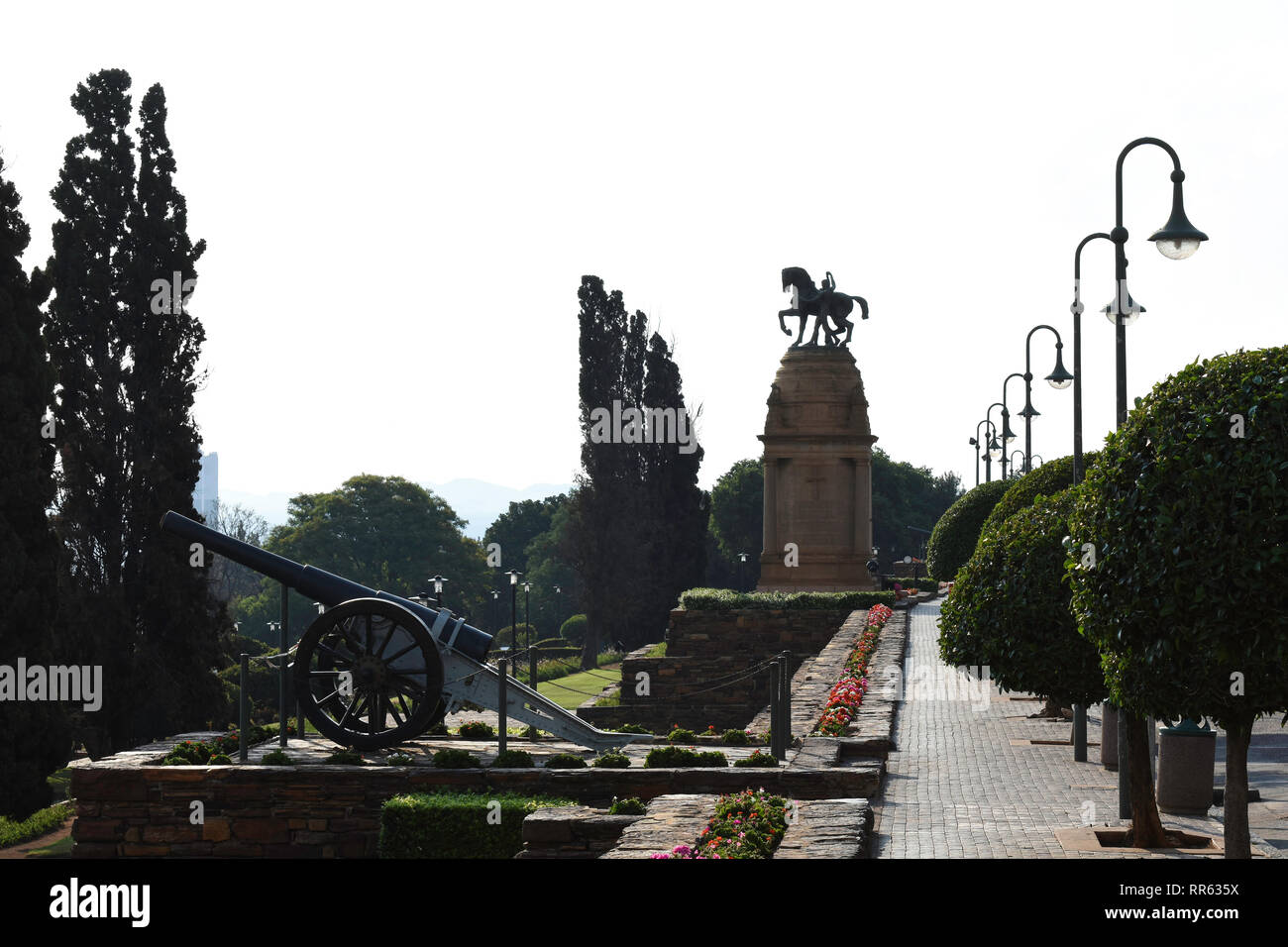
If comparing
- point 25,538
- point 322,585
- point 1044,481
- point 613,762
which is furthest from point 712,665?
point 613,762

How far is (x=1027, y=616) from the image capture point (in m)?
14.2

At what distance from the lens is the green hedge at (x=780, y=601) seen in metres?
40.1

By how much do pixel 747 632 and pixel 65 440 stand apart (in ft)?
54.5

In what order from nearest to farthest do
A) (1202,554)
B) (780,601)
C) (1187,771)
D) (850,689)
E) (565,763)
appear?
(1202,554)
(1187,771)
(565,763)
(850,689)
(780,601)

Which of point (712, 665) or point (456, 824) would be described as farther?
point (712, 665)

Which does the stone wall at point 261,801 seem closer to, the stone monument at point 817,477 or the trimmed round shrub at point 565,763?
the trimmed round shrub at point 565,763

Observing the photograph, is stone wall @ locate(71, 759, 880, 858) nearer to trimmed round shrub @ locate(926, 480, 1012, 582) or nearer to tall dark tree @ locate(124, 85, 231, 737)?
tall dark tree @ locate(124, 85, 231, 737)

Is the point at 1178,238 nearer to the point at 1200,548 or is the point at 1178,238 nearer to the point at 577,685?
the point at 1200,548

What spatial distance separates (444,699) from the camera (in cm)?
1630

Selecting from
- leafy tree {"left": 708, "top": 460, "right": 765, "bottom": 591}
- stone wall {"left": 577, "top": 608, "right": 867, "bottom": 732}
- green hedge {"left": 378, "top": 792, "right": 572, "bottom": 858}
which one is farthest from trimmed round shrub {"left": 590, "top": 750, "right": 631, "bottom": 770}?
leafy tree {"left": 708, "top": 460, "right": 765, "bottom": 591}

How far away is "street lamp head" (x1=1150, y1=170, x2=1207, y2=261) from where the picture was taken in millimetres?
13977

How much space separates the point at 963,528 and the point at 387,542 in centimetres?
4359

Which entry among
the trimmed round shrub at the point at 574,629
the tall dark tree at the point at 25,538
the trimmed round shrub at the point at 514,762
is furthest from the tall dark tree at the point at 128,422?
the trimmed round shrub at the point at 574,629
